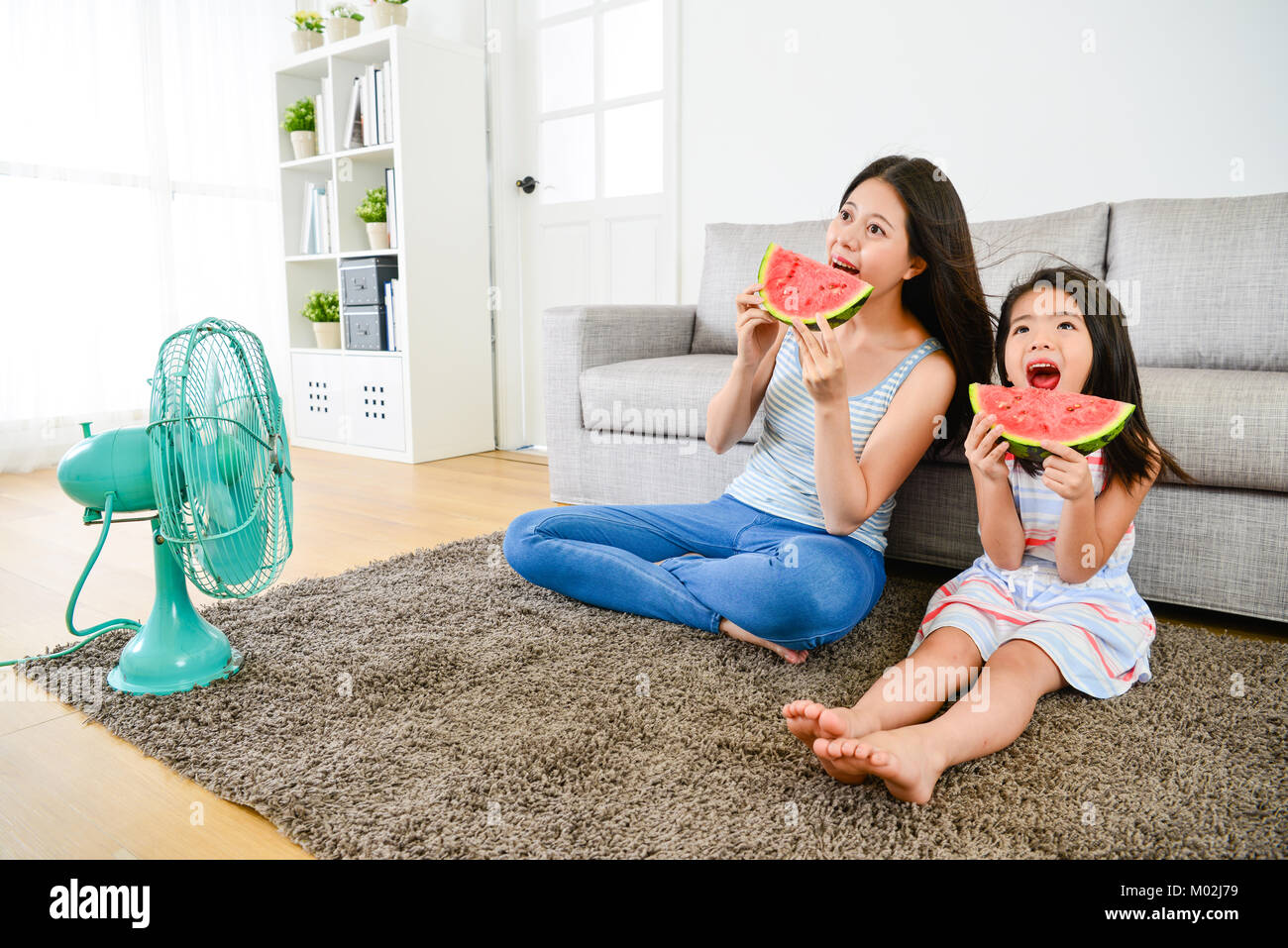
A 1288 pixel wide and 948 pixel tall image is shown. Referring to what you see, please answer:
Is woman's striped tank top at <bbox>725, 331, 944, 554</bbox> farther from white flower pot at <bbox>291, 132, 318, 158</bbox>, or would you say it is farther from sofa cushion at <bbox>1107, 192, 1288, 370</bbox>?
white flower pot at <bbox>291, 132, 318, 158</bbox>

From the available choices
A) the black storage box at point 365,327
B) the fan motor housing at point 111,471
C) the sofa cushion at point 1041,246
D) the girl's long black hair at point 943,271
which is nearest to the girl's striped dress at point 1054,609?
the girl's long black hair at point 943,271

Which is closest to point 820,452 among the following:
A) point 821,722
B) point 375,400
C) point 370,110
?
point 821,722

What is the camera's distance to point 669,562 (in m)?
1.73

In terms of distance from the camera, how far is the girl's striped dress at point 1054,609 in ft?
4.52

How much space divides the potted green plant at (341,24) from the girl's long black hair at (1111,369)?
11.7 feet

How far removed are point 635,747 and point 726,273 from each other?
6.85ft

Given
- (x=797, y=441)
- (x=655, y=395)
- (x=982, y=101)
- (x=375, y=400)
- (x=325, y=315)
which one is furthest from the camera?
(x=325, y=315)

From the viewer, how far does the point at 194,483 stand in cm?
131

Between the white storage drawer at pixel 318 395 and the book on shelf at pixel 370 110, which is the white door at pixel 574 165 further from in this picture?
the white storage drawer at pixel 318 395

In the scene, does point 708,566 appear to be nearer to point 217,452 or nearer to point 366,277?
point 217,452

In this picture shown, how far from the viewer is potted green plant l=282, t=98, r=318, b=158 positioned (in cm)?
405
